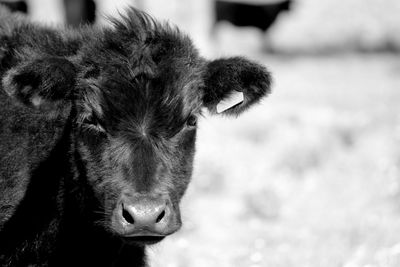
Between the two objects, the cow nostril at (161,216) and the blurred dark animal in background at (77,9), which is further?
the blurred dark animal in background at (77,9)

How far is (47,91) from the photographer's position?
19.6 ft

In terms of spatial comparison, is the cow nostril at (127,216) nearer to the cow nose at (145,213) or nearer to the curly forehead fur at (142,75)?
the cow nose at (145,213)

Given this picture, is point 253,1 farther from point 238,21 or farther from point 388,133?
point 388,133

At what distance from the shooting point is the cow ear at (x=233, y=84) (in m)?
6.36

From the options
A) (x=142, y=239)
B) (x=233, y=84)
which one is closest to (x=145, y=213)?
(x=142, y=239)

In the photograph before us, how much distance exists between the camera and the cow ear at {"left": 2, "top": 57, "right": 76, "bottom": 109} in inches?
230

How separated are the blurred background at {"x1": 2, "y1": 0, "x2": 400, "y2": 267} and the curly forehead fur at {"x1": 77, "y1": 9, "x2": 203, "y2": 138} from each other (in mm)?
593

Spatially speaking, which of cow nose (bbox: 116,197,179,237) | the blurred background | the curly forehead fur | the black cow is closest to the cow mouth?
cow nose (bbox: 116,197,179,237)

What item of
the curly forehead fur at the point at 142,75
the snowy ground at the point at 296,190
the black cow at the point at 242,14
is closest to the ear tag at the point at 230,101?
the curly forehead fur at the point at 142,75

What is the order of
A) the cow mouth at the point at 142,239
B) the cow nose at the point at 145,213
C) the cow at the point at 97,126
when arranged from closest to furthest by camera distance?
the cow nose at the point at 145,213
the cow mouth at the point at 142,239
the cow at the point at 97,126

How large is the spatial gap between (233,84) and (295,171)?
5.52 meters

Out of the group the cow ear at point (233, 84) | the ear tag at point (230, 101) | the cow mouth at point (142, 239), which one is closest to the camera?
the cow mouth at point (142, 239)

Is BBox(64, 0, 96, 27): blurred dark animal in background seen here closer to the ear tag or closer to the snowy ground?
the snowy ground

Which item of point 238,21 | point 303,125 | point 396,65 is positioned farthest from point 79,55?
point 238,21
